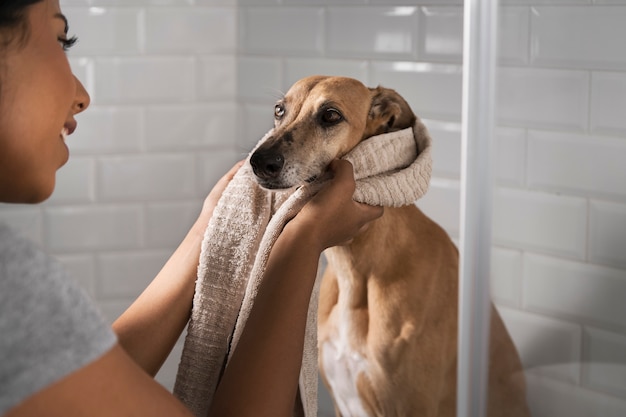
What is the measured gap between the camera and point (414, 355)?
Result: 1.18 m

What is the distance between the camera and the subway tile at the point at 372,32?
147 centimetres

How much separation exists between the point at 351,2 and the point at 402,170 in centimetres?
65

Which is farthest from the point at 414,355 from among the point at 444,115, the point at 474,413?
the point at 444,115

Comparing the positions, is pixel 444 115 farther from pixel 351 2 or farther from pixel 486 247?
pixel 486 247

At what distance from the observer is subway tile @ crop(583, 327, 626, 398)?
0.84 meters

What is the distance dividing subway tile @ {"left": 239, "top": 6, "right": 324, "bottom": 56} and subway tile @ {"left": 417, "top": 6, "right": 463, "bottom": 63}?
27 cm

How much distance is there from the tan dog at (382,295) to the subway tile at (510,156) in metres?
0.27

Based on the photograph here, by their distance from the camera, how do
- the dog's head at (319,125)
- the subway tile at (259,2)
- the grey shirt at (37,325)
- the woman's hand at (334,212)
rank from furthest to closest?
the subway tile at (259,2)
the dog's head at (319,125)
the woman's hand at (334,212)
the grey shirt at (37,325)

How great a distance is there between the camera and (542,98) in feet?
2.75

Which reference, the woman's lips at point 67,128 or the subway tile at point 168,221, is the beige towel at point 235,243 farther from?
the subway tile at point 168,221

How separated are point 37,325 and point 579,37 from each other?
552 millimetres

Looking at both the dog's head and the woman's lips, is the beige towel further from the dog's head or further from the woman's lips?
the woman's lips

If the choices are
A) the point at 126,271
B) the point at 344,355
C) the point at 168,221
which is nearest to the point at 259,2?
the point at 168,221

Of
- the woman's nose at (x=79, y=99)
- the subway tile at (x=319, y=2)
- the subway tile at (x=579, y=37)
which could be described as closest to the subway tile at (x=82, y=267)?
the subway tile at (x=319, y=2)
